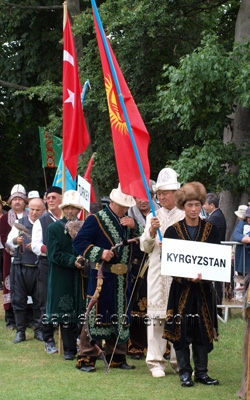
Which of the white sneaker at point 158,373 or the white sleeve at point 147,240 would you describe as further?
the white sneaker at point 158,373

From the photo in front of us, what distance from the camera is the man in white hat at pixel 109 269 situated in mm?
9531

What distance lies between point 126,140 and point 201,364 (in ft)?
7.29

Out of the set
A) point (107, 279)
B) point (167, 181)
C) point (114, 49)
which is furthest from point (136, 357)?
point (114, 49)

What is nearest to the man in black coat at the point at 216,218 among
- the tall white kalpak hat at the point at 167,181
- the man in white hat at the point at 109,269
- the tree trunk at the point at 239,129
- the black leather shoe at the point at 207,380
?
the tree trunk at the point at 239,129

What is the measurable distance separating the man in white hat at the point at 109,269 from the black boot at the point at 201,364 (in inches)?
38.9

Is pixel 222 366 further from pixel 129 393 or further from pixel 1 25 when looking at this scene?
pixel 1 25

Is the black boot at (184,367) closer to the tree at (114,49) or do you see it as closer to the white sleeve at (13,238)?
the white sleeve at (13,238)

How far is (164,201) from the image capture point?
9.40 metres

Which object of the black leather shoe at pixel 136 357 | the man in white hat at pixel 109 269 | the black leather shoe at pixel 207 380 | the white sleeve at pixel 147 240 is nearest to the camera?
the black leather shoe at pixel 207 380

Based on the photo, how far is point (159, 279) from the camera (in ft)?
31.0

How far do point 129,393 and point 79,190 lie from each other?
305cm

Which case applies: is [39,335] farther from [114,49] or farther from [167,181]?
[114,49]

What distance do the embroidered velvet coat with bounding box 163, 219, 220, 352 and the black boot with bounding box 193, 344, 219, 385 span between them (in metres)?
0.07

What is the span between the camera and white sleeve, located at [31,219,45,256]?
1137cm
